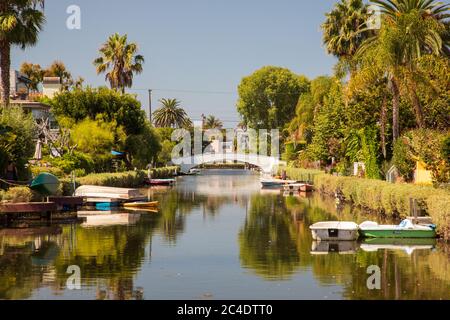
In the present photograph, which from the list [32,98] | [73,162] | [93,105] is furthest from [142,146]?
[73,162]

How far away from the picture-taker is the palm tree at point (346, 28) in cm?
6781

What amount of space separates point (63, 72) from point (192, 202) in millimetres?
79819

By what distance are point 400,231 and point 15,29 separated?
26411mm

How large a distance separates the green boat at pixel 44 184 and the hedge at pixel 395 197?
16864mm

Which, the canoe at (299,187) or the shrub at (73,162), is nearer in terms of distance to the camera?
the shrub at (73,162)

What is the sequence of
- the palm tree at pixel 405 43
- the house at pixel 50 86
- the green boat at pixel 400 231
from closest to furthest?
the green boat at pixel 400 231, the palm tree at pixel 405 43, the house at pixel 50 86

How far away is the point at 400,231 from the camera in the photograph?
28.7 metres

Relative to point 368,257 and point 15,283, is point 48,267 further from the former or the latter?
point 368,257

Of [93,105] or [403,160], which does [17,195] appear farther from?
[93,105]

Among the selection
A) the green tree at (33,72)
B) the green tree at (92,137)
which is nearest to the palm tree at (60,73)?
the green tree at (33,72)

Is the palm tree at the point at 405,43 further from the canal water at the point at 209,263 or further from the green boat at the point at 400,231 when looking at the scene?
the green boat at the point at 400,231

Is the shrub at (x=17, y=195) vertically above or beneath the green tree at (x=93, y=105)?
beneath

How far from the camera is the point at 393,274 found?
2105 centimetres
